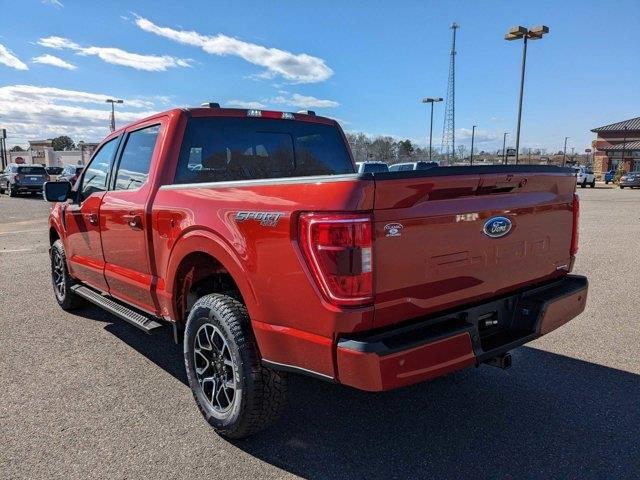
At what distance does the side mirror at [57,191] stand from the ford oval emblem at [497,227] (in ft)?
13.9

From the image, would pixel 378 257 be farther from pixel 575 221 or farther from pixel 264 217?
pixel 575 221

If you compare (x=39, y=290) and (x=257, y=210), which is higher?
(x=257, y=210)

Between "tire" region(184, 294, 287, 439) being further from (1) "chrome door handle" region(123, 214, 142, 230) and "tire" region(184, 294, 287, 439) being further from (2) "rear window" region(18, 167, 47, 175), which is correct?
(2) "rear window" region(18, 167, 47, 175)

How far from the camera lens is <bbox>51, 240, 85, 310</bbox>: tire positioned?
18.1 feet

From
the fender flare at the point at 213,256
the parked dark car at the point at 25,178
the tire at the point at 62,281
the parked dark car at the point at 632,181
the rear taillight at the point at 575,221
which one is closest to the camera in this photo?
the fender flare at the point at 213,256

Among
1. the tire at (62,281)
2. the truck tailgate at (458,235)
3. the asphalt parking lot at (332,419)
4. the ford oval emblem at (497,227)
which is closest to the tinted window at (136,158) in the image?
the asphalt parking lot at (332,419)

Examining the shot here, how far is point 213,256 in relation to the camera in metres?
2.93

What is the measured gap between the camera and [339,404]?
350 cm

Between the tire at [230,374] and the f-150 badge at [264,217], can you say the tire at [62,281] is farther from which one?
the f-150 badge at [264,217]

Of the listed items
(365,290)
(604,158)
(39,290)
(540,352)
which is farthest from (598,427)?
(604,158)

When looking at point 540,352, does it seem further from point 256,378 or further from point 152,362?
point 152,362

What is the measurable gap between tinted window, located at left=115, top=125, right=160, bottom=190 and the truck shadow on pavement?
1.58 metres

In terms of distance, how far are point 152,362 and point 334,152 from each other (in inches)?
95.8

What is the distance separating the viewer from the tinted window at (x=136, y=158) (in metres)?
3.86
